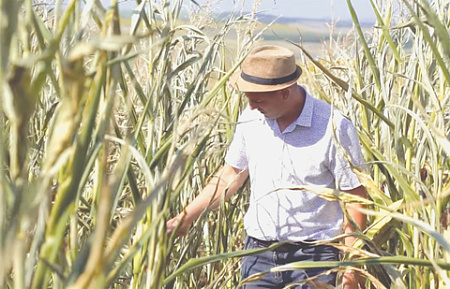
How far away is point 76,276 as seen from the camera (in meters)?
0.52

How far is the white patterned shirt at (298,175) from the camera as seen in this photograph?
179cm

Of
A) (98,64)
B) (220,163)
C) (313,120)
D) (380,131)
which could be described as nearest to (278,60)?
(313,120)

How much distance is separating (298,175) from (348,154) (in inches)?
7.6

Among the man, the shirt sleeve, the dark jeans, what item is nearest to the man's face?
the man

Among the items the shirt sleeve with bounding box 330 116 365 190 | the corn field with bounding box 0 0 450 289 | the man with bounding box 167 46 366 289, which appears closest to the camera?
the corn field with bounding box 0 0 450 289

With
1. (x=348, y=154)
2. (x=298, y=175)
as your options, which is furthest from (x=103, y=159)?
(x=298, y=175)

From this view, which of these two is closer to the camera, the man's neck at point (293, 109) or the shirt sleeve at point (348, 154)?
the shirt sleeve at point (348, 154)

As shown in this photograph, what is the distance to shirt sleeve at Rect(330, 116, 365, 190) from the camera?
167cm

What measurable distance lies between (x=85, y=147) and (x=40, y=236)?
3.3 inches

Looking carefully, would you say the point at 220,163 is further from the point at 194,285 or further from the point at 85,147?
the point at 85,147

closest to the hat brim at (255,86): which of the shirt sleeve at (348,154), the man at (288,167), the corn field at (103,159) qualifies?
the man at (288,167)

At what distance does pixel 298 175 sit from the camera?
5.97 ft

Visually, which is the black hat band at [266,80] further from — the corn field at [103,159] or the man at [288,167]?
the corn field at [103,159]

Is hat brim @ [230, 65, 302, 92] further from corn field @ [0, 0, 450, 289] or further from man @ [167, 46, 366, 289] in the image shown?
corn field @ [0, 0, 450, 289]
